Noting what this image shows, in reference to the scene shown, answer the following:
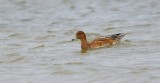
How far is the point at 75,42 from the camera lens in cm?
1412

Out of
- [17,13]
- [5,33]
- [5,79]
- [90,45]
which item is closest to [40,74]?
[5,79]

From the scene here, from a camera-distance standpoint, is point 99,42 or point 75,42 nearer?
point 99,42

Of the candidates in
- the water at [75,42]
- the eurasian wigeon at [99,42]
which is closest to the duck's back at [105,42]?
the eurasian wigeon at [99,42]

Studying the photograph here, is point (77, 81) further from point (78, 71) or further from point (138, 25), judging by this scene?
point (138, 25)

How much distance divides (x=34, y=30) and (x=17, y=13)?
2.71 metres

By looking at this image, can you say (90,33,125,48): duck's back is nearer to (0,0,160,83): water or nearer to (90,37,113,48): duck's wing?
(90,37,113,48): duck's wing

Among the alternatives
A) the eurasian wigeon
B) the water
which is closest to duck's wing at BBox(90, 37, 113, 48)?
the eurasian wigeon

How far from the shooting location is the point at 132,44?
13078mm

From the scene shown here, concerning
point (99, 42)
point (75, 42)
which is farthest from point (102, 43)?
point (75, 42)

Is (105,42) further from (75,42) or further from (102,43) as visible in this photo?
(75,42)

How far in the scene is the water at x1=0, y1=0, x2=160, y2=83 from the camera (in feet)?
33.7

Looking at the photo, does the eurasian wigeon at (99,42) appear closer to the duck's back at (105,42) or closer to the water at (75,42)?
the duck's back at (105,42)

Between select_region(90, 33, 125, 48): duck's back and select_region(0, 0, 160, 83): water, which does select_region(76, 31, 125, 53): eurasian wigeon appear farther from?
select_region(0, 0, 160, 83): water

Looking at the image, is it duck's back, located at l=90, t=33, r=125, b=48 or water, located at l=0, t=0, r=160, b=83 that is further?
duck's back, located at l=90, t=33, r=125, b=48
